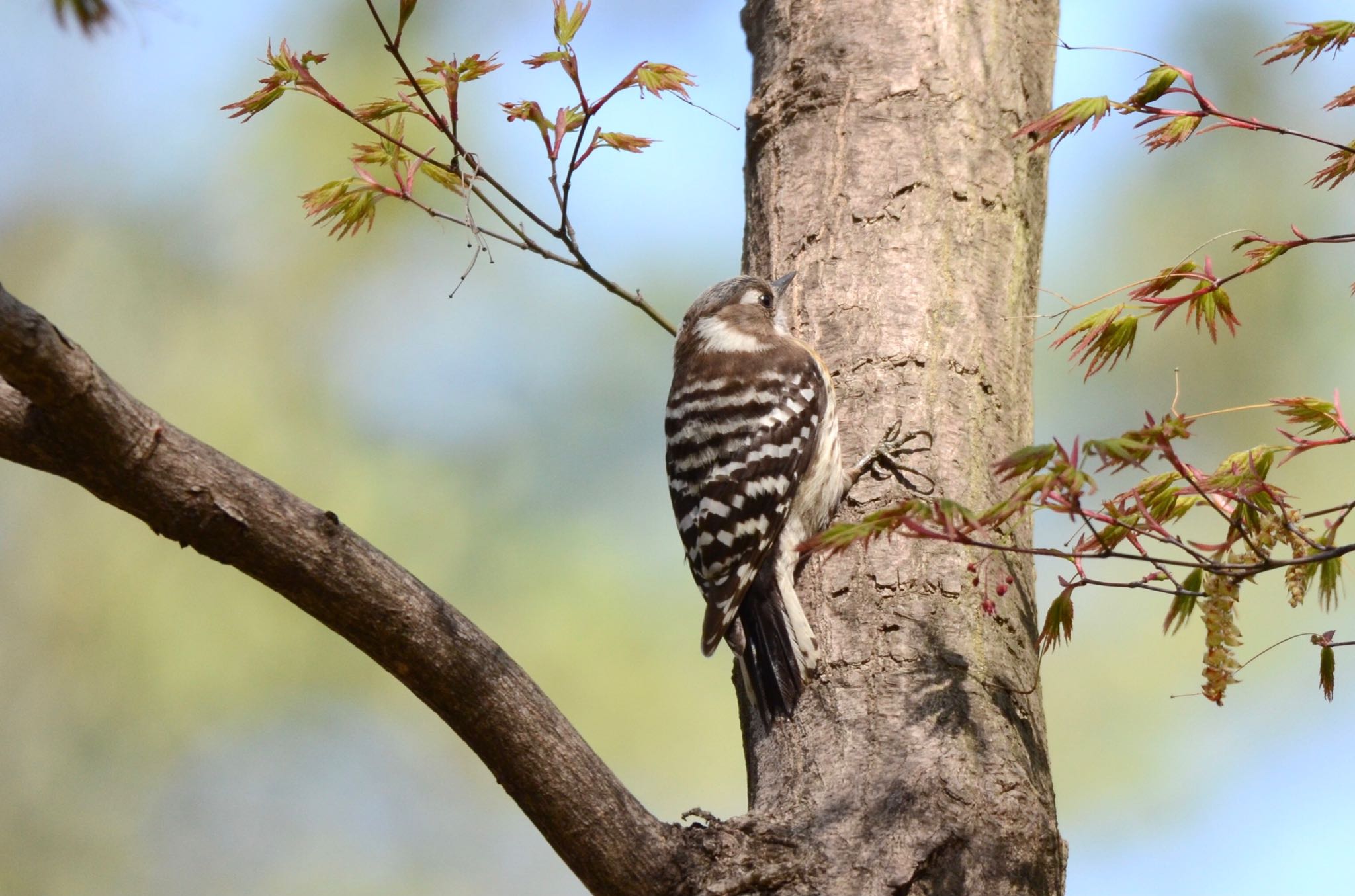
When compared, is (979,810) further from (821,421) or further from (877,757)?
(821,421)

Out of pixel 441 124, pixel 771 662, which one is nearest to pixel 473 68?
pixel 441 124

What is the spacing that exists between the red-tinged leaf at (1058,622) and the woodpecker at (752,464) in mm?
682

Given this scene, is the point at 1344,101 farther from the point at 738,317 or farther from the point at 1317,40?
the point at 738,317

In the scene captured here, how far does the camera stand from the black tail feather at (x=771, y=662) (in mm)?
2881

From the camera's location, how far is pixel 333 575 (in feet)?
6.63

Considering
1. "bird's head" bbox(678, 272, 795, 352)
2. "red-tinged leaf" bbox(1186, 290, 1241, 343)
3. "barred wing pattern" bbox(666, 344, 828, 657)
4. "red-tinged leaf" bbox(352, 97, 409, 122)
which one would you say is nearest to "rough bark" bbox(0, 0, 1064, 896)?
"bird's head" bbox(678, 272, 795, 352)

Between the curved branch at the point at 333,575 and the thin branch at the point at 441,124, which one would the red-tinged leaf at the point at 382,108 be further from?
the curved branch at the point at 333,575

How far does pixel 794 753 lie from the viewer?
273 centimetres

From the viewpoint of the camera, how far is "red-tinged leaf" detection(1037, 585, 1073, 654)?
2.49m

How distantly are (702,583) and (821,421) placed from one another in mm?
640

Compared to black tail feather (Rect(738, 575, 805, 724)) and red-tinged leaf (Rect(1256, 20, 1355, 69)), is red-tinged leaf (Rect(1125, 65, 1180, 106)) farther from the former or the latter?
black tail feather (Rect(738, 575, 805, 724))

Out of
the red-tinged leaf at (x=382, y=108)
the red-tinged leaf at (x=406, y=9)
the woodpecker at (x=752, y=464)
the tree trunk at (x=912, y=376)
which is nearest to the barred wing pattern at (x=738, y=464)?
the woodpecker at (x=752, y=464)

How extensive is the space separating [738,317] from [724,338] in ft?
0.36

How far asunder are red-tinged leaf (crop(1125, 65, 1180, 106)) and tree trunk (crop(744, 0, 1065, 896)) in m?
1.01
